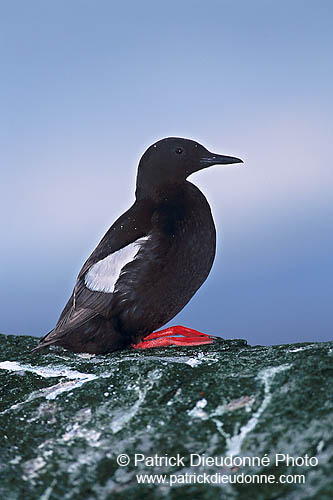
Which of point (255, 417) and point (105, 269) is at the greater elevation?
point (105, 269)

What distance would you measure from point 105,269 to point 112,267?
6 cm

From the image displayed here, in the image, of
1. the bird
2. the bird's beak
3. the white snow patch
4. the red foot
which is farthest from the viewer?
the bird's beak

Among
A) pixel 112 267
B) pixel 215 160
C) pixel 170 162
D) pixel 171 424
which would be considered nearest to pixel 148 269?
pixel 112 267

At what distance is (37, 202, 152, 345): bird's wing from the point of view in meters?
4.07

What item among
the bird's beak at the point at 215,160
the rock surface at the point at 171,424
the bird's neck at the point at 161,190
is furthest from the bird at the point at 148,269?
the rock surface at the point at 171,424

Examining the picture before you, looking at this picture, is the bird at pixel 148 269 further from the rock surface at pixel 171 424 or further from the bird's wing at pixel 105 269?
the rock surface at pixel 171 424

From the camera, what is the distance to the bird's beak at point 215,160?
14.5ft

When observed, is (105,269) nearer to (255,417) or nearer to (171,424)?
(171,424)

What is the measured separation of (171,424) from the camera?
277 centimetres

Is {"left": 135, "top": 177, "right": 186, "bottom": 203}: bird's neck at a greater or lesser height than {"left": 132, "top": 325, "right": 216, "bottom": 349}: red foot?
greater

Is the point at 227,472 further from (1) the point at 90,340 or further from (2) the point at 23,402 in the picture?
(1) the point at 90,340

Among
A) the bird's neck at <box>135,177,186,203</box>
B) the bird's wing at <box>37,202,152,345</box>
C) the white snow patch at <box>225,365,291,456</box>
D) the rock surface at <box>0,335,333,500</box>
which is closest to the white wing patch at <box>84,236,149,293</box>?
the bird's wing at <box>37,202,152,345</box>

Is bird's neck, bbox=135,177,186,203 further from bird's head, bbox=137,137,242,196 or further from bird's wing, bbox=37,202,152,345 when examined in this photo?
bird's wing, bbox=37,202,152,345

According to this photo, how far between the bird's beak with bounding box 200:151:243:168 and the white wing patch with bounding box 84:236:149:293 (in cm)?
72
